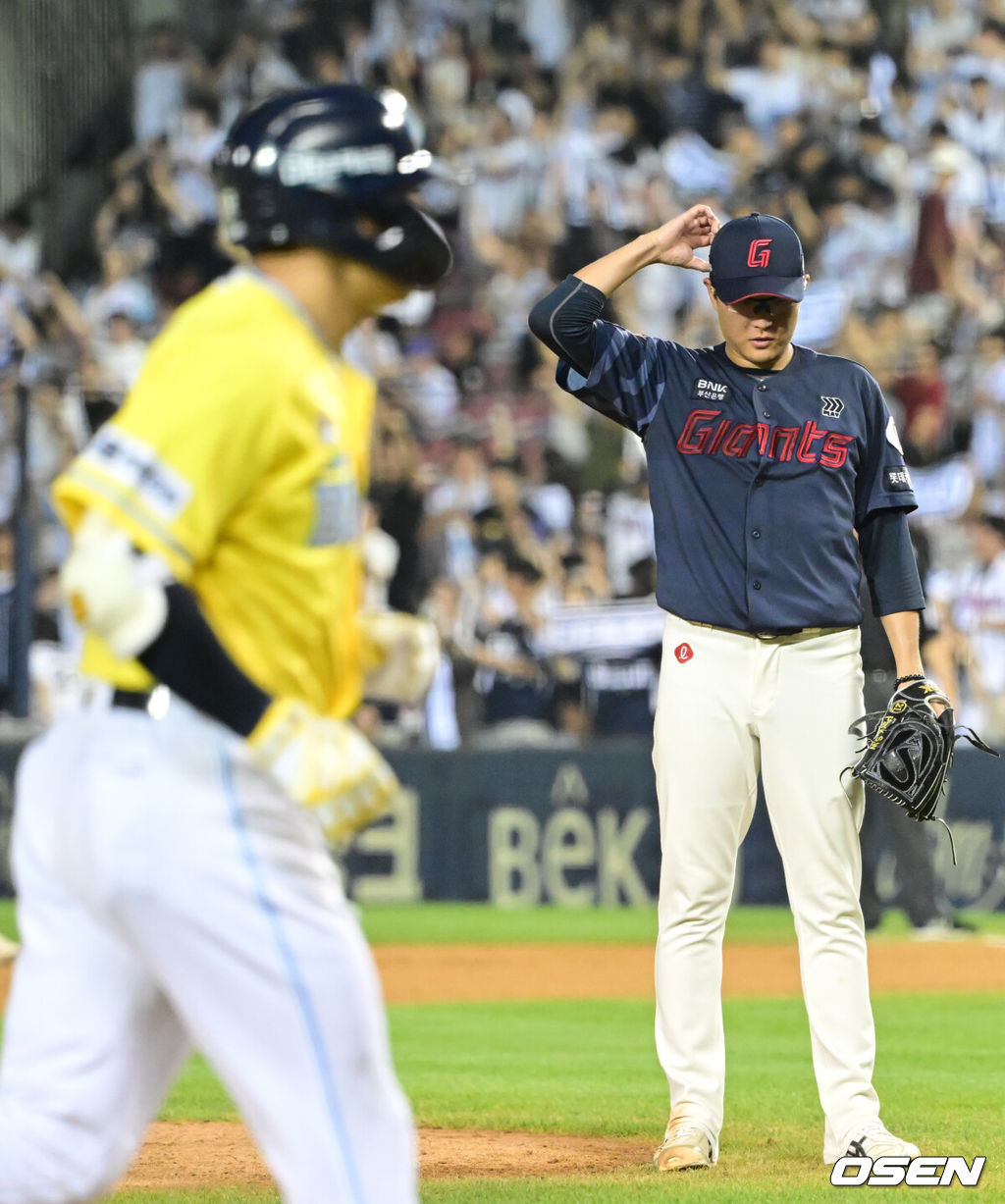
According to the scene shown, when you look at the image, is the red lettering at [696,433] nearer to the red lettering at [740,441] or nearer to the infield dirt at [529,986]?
the red lettering at [740,441]

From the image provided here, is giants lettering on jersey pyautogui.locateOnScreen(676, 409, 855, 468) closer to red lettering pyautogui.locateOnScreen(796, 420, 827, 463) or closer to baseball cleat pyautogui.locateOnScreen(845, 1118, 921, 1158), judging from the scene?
red lettering pyautogui.locateOnScreen(796, 420, 827, 463)

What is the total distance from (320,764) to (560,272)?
16.5 meters

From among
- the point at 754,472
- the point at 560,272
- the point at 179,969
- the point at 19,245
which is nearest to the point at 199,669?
the point at 179,969

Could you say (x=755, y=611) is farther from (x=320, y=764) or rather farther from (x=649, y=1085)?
(x=320, y=764)

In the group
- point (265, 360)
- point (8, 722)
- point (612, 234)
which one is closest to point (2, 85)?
point (612, 234)

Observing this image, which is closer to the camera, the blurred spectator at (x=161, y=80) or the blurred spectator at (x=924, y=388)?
the blurred spectator at (x=924, y=388)

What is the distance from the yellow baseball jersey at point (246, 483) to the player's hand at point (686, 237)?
2.86 m

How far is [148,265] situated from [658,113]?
18.2ft

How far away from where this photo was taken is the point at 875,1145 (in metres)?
5.28

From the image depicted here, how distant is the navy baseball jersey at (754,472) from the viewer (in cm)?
558

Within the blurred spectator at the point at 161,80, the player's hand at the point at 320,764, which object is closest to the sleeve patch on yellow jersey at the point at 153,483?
the player's hand at the point at 320,764

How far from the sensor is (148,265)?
Result: 1983 centimetres

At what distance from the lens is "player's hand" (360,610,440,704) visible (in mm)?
3273

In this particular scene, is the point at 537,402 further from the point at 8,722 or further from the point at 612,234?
the point at 8,722
